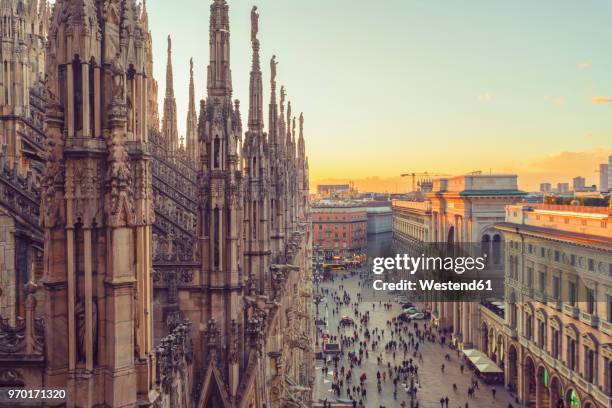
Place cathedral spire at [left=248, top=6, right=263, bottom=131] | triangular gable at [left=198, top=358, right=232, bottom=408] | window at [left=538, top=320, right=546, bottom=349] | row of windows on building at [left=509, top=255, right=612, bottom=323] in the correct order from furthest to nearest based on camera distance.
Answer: window at [left=538, top=320, right=546, bottom=349]
row of windows on building at [left=509, top=255, right=612, bottom=323]
cathedral spire at [left=248, top=6, right=263, bottom=131]
triangular gable at [left=198, top=358, right=232, bottom=408]

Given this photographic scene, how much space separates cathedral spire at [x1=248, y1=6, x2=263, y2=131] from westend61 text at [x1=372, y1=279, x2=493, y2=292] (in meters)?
36.2

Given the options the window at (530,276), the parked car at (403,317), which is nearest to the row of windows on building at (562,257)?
the window at (530,276)

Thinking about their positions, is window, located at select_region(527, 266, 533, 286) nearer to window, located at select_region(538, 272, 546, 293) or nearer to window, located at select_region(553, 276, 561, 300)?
window, located at select_region(538, 272, 546, 293)

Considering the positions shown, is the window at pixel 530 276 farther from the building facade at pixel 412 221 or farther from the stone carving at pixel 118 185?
the stone carving at pixel 118 185

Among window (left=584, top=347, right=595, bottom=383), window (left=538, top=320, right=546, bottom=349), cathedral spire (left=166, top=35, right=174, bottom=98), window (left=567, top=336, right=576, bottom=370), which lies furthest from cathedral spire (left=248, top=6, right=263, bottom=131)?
window (left=538, top=320, right=546, bottom=349)

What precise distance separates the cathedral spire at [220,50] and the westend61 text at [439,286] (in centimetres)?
4297

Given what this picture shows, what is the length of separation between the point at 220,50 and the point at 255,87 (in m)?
8.65

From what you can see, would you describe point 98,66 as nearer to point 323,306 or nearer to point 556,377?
point 556,377

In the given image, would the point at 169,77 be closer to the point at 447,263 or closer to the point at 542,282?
the point at 542,282

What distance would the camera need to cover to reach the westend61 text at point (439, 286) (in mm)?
50750

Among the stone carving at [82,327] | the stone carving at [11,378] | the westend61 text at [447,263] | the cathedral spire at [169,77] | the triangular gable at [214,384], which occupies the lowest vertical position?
the westend61 text at [447,263]

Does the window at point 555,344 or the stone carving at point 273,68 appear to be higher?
the stone carving at point 273,68

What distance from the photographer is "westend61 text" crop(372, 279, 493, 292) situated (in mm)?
50750

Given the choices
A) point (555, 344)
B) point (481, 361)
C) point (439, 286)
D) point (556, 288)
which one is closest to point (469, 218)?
point (439, 286)
